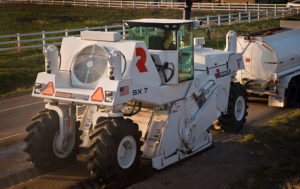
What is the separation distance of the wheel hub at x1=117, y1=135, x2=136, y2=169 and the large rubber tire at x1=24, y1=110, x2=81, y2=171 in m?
1.65

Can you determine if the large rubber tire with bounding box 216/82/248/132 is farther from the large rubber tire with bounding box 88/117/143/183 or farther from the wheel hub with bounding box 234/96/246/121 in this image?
the large rubber tire with bounding box 88/117/143/183

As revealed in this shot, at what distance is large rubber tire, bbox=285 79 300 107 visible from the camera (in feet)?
58.2

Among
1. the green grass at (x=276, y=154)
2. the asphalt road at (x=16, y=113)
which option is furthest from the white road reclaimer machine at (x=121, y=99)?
the asphalt road at (x=16, y=113)

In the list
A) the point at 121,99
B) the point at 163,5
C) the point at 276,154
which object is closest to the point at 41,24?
the point at 163,5

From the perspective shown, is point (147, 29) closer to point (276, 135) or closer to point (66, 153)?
point (66, 153)

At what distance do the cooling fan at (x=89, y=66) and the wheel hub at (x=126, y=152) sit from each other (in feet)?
4.43

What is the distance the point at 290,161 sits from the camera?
11469mm

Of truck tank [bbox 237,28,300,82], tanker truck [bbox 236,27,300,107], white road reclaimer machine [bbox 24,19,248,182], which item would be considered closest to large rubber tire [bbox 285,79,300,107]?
tanker truck [bbox 236,27,300,107]

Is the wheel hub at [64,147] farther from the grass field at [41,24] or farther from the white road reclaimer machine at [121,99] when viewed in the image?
the grass field at [41,24]

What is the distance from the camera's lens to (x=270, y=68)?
1720cm

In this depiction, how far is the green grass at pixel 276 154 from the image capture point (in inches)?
400

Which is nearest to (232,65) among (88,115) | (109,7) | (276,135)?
(276,135)

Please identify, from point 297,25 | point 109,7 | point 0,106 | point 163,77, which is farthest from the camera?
point 109,7

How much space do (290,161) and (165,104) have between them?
310 cm
